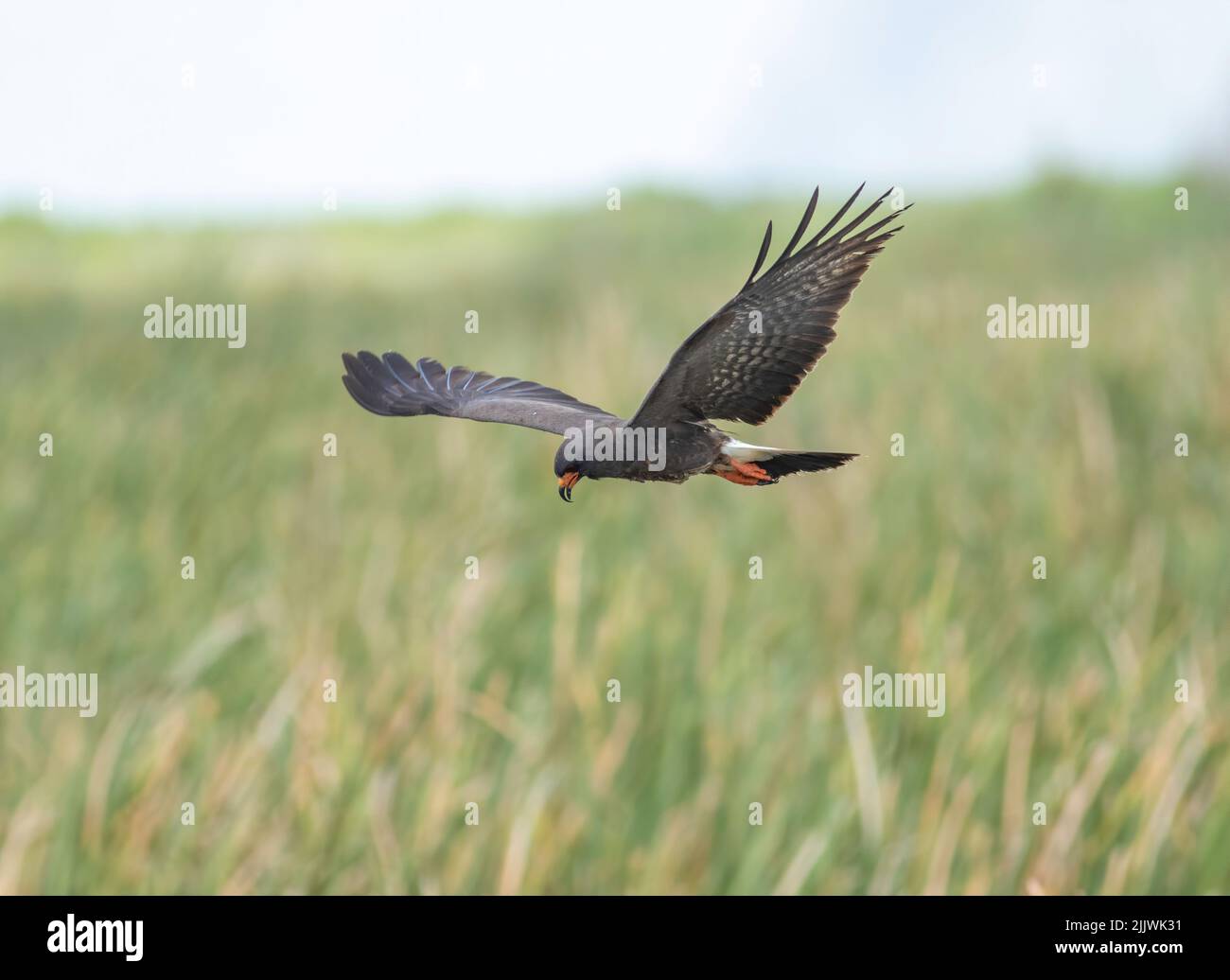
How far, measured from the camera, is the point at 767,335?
59 centimetres

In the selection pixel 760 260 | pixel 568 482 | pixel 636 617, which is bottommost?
pixel 636 617

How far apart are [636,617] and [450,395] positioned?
221 inches

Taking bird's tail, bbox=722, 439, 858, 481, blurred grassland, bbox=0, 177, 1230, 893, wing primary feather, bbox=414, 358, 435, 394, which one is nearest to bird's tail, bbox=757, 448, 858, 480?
bird's tail, bbox=722, 439, 858, 481

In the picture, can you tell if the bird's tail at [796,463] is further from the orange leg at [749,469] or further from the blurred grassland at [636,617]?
the blurred grassland at [636,617]

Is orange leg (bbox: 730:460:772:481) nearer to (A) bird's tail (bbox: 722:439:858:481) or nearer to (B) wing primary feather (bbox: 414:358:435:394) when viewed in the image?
(A) bird's tail (bbox: 722:439:858:481)

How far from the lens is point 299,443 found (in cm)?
912

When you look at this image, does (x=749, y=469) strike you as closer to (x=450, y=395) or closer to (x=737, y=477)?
(x=737, y=477)

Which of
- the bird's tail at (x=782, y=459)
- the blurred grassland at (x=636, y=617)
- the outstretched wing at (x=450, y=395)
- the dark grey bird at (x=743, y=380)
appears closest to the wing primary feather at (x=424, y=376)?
the outstretched wing at (x=450, y=395)

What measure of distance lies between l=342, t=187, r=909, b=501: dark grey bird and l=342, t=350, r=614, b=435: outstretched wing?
0.03 meters

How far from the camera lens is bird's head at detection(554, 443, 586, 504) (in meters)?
0.61

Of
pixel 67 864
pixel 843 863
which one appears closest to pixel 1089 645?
pixel 843 863

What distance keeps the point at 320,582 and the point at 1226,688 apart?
212 inches

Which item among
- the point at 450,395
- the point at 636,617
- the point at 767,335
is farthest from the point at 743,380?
the point at 636,617

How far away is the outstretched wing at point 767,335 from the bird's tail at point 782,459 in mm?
29
